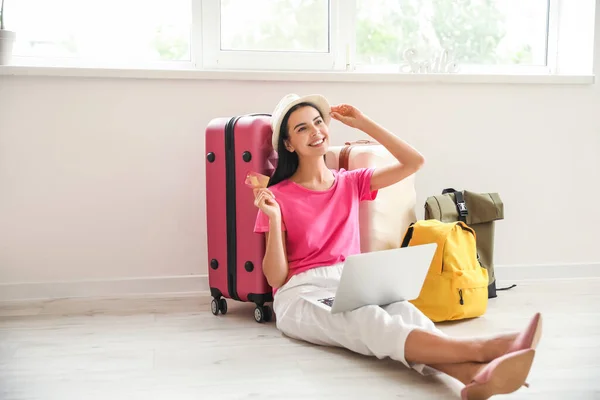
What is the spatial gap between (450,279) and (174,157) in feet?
3.78

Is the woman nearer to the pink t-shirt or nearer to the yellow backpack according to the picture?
the pink t-shirt

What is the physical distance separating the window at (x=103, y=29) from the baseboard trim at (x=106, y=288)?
880mm

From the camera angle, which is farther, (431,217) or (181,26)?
(181,26)

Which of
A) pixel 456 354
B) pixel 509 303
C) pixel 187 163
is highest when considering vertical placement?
pixel 187 163

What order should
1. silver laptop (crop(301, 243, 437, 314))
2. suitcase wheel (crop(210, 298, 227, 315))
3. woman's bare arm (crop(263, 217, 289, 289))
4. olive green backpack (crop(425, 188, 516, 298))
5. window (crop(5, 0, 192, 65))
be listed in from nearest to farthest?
1. silver laptop (crop(301, 243, 437, 314))
2. woman's bare arm (crop(263, 217, 289, 289))
3. suitcase wheel (crop(210, 298, 227, 315))
4. olive green backpack (crop(425, 188, 516, 298))
5. window (crop(5, 0, 192, 65))

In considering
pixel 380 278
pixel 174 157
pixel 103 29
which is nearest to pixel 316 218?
pixel 380 278

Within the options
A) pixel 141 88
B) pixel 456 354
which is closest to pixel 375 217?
pixel 456 354

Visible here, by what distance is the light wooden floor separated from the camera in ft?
5.48

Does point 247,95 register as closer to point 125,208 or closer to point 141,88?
point 141,88

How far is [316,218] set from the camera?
2.18 m

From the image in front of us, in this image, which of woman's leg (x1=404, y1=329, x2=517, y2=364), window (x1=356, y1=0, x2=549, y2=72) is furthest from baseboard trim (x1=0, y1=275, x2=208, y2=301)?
woman's leg (x1=404, y1=329, x2=517, y2=364)

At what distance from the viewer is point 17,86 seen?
2609mm

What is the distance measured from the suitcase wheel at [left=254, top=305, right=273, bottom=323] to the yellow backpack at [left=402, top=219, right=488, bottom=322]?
489mm

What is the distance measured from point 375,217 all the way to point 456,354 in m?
0.84
